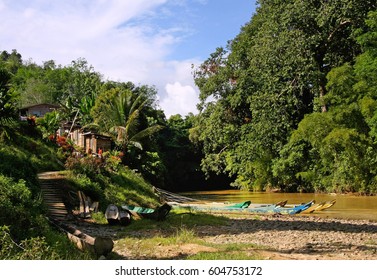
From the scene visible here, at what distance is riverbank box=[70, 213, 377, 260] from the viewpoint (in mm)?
8578

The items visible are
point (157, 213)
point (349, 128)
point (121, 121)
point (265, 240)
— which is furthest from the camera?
point (121, 121)

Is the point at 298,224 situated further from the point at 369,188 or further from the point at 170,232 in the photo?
the point at 369,188

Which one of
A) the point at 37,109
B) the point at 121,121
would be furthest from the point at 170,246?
the point at 37,109

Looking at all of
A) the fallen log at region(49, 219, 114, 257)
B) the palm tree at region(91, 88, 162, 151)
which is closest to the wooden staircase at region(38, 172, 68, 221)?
the fallen log at region(49, 219, 114, 257)

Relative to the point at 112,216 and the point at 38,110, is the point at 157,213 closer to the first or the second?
the point at 112,216

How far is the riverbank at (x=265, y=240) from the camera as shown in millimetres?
8578

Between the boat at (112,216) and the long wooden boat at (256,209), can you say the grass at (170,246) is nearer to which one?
the boat at (112,216)

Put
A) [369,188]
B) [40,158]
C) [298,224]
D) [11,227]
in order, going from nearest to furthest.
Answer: [11,227], [298,224], [40,158], [369,188]

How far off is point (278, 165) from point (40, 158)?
18.7 meters

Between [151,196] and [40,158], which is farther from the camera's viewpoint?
[151,196]

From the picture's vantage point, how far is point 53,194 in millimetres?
14758

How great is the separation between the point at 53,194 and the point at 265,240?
24.0ft
